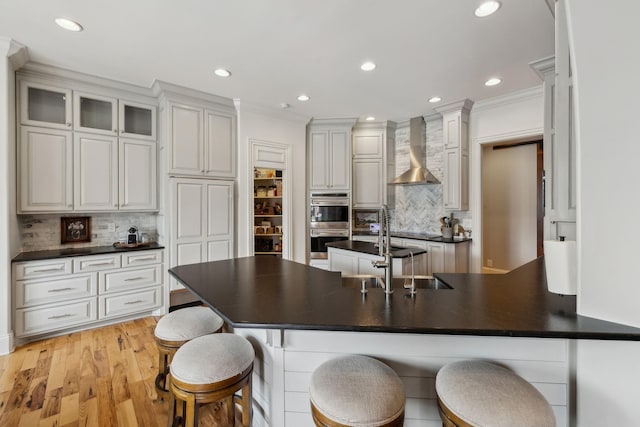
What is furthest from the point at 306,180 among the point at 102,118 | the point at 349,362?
the point at 349,362

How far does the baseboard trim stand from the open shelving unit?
2715mm

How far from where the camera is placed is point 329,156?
4.82 metres

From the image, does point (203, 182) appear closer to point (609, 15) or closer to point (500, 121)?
point (609, 15)

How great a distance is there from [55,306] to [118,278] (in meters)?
A: 0.56

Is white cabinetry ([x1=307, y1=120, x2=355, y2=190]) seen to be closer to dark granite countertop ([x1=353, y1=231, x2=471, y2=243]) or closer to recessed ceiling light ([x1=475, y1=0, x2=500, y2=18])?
dark granite countertop ([x1=353, y1=231, x2=471, y2=243])

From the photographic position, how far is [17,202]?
281 cm

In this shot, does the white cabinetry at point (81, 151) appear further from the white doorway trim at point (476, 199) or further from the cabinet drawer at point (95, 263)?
the white doorway trim at point (476, 199)

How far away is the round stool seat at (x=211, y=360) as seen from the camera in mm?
1242

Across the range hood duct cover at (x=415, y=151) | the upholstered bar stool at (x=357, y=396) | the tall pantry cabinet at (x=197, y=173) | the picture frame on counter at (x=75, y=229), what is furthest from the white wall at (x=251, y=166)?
the upholstered bar stool at (x=357, y=396)

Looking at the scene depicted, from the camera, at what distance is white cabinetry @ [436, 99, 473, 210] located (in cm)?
411

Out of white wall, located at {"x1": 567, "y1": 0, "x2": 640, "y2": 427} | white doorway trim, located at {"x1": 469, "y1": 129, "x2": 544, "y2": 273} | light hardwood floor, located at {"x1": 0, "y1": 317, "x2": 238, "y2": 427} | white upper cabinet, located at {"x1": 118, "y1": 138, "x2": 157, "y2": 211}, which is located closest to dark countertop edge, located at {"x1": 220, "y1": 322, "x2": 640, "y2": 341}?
white wall, located at {"x1": 567, "y1": 0, "x2": 640, "y2": 427}

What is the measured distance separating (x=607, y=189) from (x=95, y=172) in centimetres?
431

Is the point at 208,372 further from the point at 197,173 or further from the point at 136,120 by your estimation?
the point at 136,120

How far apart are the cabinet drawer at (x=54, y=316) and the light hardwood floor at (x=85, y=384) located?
142 mm
